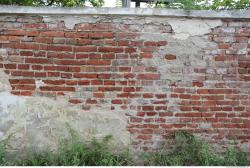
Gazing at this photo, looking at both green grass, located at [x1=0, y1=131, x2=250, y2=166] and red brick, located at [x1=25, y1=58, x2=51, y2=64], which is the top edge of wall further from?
green grass, located at [x1=0, y1=131, x2=250, y2=166]

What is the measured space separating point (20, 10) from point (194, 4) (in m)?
2.20

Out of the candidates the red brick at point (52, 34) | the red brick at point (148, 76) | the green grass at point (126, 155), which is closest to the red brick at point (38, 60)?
the red brick at point (52, 34)

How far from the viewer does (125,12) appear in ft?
13.9

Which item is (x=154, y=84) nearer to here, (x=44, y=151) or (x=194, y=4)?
(x=194, y=4)

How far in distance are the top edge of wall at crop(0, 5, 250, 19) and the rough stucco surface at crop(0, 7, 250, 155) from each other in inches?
2.6

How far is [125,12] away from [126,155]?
1.72m

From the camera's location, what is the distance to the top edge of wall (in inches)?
163

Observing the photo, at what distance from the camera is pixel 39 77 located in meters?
4.27

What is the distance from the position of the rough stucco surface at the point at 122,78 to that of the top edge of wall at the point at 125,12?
7 cm

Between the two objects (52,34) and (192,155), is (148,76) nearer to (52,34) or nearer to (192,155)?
(192,155)

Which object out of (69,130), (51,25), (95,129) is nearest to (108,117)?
(95,129)

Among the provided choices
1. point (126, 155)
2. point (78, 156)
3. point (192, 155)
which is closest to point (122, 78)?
point (126, 155)

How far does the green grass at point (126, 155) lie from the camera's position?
4141 mm

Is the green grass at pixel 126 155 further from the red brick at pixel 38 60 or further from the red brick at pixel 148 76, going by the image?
the red brick at pixel 38 60
